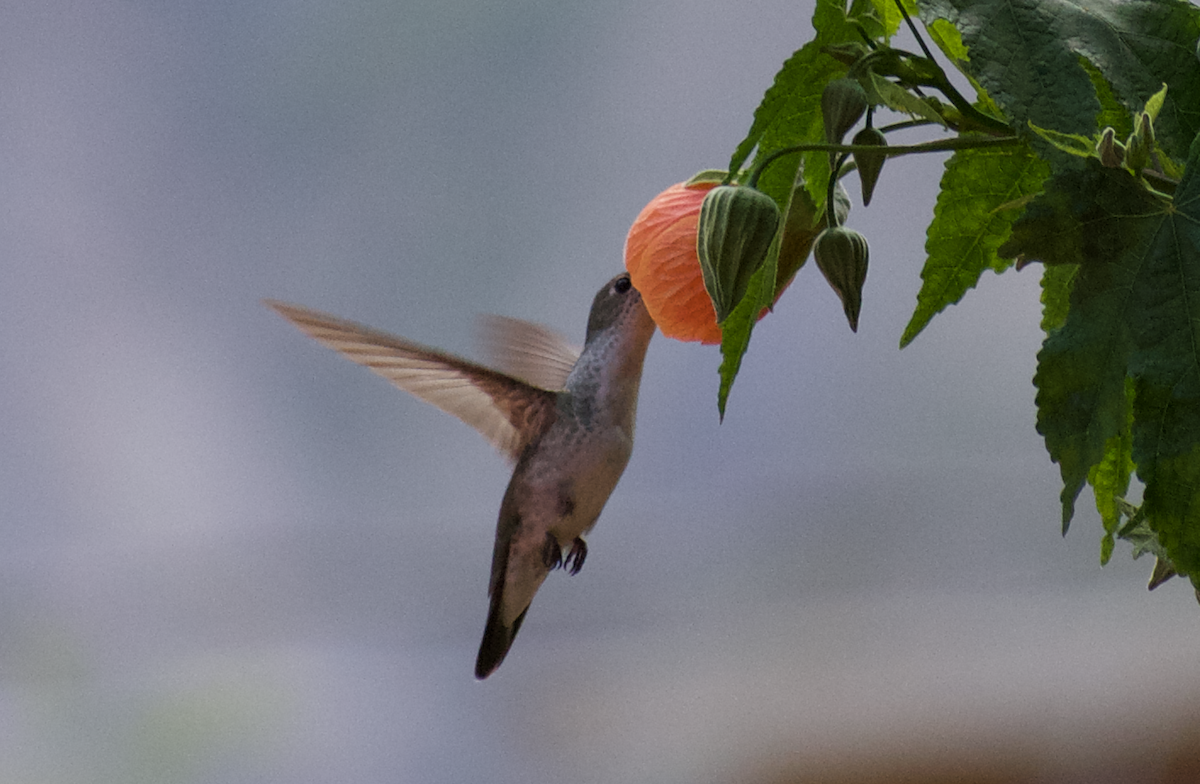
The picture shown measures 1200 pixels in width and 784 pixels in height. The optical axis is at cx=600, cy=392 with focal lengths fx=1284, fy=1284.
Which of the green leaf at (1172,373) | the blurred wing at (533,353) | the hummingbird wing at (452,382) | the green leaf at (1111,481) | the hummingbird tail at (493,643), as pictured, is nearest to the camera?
the green leaf at (1172,373)

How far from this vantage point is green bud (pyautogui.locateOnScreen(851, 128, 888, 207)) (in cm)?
49

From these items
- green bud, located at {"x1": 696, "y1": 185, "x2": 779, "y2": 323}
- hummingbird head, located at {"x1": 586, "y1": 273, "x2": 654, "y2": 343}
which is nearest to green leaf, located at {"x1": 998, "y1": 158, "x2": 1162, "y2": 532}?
green bud, located at {"x1": 696, "y1": 185, "x2": 779, "y2": 323}

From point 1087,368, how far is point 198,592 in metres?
2.97

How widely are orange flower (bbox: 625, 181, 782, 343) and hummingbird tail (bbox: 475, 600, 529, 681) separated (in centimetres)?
36

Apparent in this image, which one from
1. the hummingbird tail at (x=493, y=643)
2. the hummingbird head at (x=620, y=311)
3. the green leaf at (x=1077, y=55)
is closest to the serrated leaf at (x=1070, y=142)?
the green leaf at (x=1077, y=55)

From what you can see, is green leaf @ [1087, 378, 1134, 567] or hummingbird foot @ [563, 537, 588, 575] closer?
green leaf @ [1087, 378, 1134, 567]

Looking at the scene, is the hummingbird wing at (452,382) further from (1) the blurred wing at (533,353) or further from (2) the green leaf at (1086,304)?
(2) the green leaf at (1086,304)

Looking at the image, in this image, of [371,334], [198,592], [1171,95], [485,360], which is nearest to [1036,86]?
[1171,95]

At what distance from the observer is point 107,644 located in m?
3.07

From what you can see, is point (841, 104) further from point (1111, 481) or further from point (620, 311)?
point (620, 311)

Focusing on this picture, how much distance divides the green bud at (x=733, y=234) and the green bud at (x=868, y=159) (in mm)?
39

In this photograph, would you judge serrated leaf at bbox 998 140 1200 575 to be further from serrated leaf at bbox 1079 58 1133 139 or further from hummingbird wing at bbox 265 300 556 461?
hummingbird wing at bbox 265 300 556 461

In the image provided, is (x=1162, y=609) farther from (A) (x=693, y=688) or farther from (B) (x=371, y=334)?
(B) (x=371, y=334)

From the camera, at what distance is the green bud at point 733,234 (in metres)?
0.50
